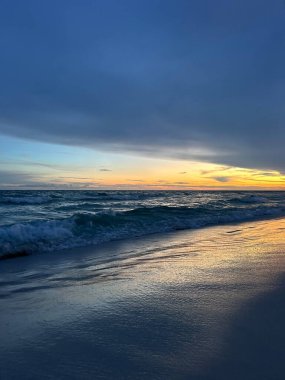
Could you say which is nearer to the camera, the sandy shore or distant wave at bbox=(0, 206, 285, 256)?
the sandy shore

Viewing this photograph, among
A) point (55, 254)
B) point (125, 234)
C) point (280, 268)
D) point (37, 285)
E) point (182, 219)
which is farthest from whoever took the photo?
point (182, 219)

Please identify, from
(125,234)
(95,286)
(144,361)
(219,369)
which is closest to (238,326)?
(219,369)

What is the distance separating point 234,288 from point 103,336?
6.87 feet

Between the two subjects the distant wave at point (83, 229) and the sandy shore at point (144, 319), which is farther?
the distant wave at point (83, 229)

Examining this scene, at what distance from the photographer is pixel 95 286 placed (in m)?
4.72

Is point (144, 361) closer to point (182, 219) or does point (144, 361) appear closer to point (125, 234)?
point (125, 234)

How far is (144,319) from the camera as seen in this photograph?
344 centimetres

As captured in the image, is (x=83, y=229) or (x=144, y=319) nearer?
(x=144, y=319)

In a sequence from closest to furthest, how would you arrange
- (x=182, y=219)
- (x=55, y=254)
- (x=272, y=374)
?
(x=272, y=374) < (x=55, y=254) < (x=182, y=219)

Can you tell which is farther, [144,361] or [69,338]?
[69,338]

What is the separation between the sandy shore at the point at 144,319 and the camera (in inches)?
97.8

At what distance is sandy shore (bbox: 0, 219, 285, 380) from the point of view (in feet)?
8.15

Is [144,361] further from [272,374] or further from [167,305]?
[167,305]

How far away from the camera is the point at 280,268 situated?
578cm
